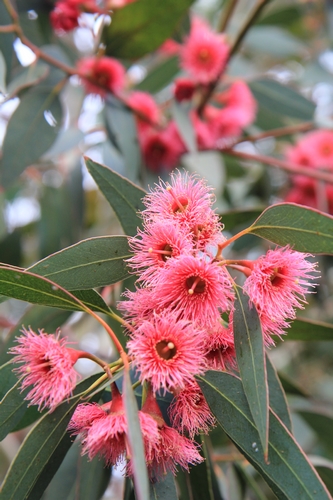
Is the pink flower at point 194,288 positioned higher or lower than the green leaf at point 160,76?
lower

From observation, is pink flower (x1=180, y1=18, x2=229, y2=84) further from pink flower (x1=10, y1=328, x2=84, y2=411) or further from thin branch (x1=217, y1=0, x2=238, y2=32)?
pink flower (x1=10, y1=328, x2=84, y2=411)

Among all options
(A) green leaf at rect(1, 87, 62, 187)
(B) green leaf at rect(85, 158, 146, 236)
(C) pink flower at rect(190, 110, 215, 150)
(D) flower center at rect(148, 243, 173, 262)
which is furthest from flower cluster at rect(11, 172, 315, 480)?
(C) pink flower at rect(190, 110, 215, 150)

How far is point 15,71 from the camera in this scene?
166 cm

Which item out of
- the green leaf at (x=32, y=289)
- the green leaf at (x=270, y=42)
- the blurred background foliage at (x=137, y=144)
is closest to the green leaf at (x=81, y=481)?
the blurred background foliage at (x=137, y=144)

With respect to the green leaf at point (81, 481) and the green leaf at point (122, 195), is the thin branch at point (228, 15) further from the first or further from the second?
the green leaf at point (81, 481)

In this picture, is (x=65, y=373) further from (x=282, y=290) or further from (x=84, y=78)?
(x=84, y=78)

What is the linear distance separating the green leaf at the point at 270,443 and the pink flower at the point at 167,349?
0.25 ft

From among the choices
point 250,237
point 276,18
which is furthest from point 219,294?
point 276,18

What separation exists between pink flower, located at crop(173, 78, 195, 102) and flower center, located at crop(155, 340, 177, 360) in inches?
45.5

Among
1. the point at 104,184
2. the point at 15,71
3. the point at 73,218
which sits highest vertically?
the point at 15,71

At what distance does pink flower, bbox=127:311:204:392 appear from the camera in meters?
0.76

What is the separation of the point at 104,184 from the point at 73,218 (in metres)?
0.97

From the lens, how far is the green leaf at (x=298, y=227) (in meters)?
0.81

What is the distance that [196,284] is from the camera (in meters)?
0.81
